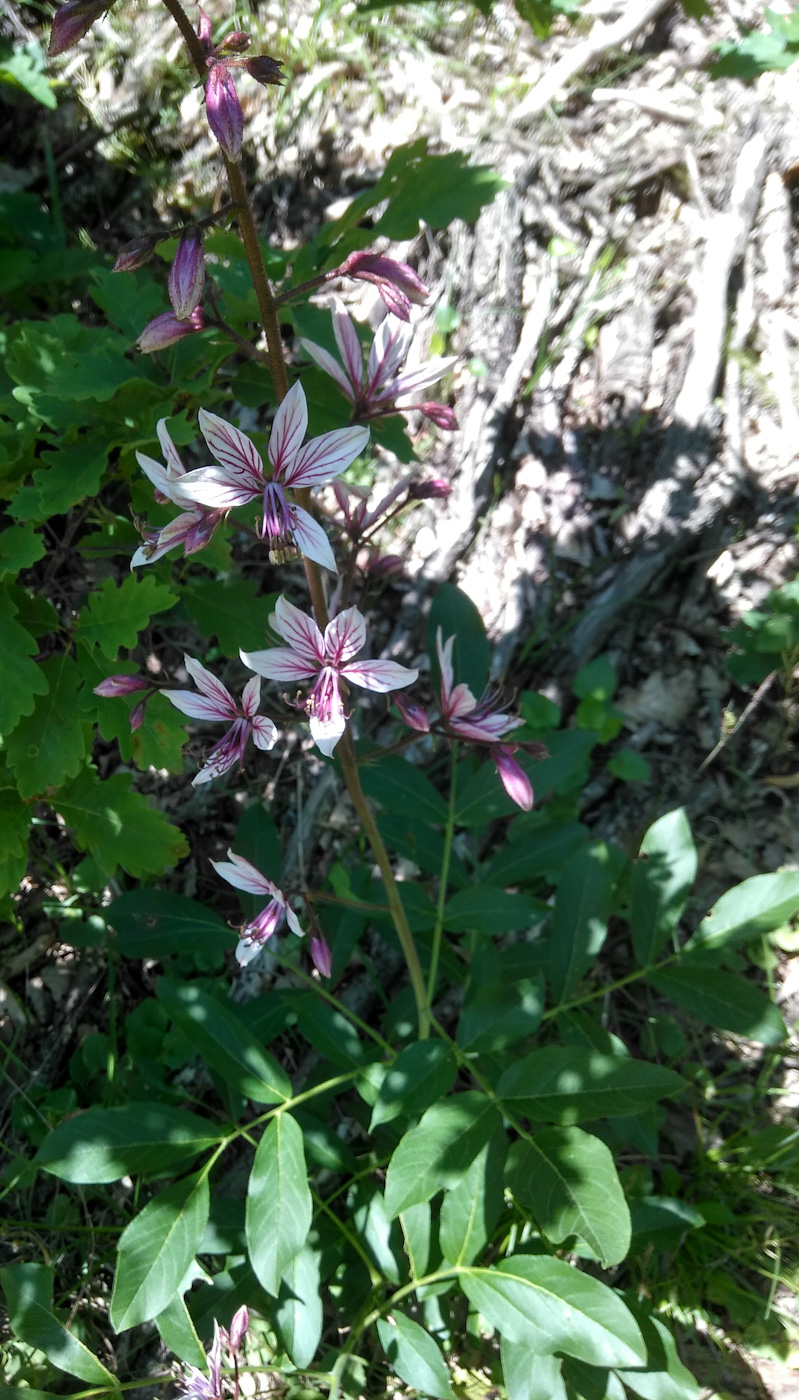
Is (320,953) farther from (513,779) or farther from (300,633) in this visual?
(300,633)

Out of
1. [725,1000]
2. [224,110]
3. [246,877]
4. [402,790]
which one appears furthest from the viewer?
[402,790]

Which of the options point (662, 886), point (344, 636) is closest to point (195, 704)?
point (344, 636)

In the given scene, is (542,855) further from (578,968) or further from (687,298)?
(687,298)

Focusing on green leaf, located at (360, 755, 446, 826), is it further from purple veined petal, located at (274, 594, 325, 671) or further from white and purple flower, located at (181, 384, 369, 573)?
white and purple flower, located at (181, 384, 369, 573)

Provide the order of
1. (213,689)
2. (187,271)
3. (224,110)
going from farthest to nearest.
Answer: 1. (213,689)
2. (187,271)
3. (224,110)

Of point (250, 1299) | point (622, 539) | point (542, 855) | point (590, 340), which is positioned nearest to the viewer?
point (250, 1299)

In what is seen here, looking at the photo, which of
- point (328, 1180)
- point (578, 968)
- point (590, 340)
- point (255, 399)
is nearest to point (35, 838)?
Result: point (328, 1180)

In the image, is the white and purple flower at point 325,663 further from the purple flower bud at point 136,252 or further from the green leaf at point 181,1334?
the green leaf at point 181,1334
